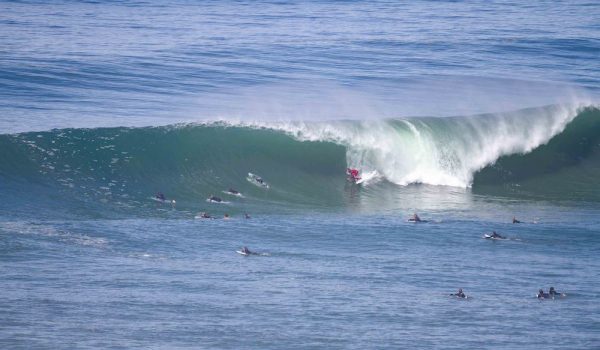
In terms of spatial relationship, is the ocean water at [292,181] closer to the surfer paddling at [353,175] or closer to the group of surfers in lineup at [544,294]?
the group of surfers in lineup at [544,294]

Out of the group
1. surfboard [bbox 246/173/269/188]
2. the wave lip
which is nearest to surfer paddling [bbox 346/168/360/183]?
the wave lip

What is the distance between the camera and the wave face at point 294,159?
105 feet

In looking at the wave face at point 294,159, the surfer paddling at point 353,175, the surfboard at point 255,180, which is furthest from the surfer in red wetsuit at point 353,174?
the surfboard at point 255,180

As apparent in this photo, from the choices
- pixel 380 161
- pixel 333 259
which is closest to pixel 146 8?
pixel 380 161

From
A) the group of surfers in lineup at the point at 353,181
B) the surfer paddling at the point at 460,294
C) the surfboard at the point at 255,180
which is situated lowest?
the surfer paddling at the point at 460,294

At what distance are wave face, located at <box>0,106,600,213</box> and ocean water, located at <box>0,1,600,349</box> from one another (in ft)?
0.26

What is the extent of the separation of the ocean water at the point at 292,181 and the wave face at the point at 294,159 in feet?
0.26

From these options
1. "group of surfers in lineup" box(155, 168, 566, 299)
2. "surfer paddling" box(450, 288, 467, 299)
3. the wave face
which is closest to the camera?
"surfer paddling" box(450, 288, 467, 299)

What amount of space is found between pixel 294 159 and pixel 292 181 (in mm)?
1526

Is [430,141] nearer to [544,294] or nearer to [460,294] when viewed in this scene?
[544,294]

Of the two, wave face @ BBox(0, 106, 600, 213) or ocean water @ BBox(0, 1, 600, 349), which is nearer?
ocean water @ BBox(0, 1, 600, 349)

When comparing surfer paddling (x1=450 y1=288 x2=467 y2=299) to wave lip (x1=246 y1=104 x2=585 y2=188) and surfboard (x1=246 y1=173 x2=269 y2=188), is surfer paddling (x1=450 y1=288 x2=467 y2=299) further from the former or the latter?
wave lip (x1=246 y1=104 x2=585 y2=188)

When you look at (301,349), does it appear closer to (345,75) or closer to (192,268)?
(192,268)

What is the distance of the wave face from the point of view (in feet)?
105
